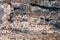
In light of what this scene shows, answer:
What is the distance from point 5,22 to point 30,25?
1.00ft

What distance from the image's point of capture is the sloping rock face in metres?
1.70

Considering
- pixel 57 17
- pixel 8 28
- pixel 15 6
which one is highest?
pixel 15 6

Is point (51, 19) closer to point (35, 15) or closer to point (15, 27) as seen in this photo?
point (35, 15)

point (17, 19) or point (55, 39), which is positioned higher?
point (17, 19)

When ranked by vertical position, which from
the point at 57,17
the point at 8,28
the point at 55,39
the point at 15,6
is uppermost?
the point at 15,6

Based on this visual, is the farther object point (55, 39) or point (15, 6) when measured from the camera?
point (15, 6)

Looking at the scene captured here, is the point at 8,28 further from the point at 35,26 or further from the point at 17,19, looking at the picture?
the point at 35,26

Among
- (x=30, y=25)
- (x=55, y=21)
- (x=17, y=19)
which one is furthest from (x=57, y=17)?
(x=17, y=19)

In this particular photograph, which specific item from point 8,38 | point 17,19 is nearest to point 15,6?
point 17,19

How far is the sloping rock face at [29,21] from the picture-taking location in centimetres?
170

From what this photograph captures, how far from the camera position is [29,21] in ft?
5.78

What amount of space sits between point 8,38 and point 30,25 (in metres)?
0.29

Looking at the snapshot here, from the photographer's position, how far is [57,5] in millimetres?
1764

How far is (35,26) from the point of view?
1736 millimetres
